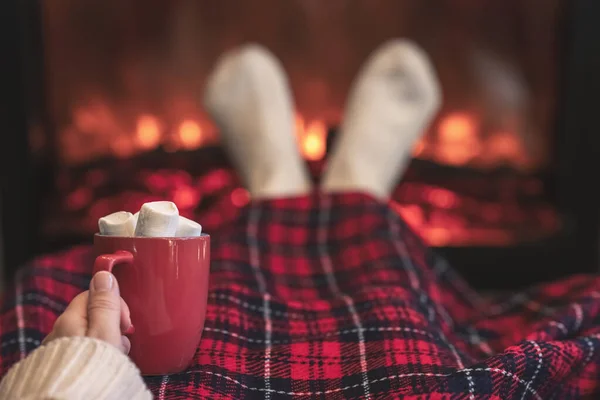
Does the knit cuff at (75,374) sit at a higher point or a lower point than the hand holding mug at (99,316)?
lower

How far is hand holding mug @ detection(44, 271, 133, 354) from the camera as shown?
1.17 ft

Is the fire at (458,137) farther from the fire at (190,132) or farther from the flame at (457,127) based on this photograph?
the fire at (190,132)

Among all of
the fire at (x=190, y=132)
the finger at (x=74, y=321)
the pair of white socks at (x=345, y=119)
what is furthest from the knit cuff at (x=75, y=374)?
the fire at (x=190, y=132)

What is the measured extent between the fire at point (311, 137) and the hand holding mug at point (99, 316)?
3.33ft

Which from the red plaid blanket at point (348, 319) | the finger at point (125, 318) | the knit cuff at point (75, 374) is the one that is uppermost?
the finger at point (125, 318)

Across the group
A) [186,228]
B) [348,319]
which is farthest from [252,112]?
[186,228]

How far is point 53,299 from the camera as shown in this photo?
23.2 inches

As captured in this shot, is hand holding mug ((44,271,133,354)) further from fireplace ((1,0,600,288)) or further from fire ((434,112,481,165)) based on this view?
fire ((434,112,481,165))

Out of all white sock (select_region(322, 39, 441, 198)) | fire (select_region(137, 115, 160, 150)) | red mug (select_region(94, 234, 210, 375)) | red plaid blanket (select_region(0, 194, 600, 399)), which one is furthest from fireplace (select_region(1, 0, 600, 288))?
red mug (select_region(94, 234, 210, 375))

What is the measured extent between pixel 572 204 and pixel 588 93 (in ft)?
0.66

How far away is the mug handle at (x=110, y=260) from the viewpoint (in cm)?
37

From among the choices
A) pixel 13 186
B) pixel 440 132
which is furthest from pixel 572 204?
pixel 13 186

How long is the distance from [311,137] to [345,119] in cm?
27

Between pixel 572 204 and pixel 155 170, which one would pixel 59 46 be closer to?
pixel 155 170
